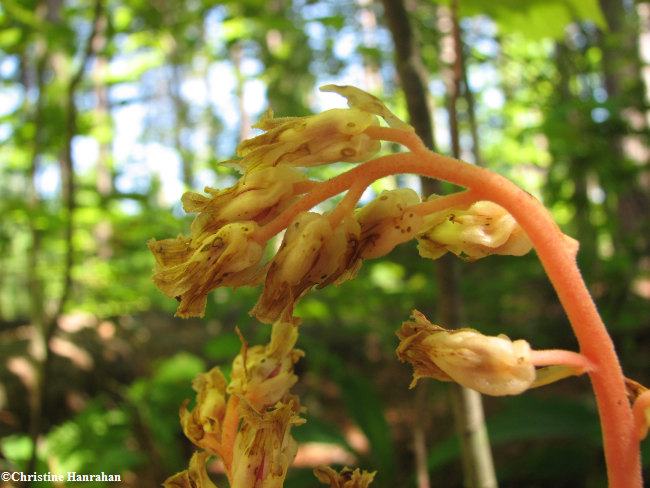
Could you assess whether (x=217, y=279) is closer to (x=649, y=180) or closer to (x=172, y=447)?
(x=172, y=447)

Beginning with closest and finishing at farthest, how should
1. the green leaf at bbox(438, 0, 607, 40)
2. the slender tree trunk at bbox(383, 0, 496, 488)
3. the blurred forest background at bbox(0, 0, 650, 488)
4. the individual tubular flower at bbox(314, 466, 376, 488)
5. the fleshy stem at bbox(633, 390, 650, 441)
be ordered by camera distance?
the fleshy stem at bbox(633, 390, 650, 441), the individual tubular flower at bbox(314, 466, 376, 488), the slender tree trunk at bbox(383, 0, 496, 488), the green leaf at bbox(438, 0, 607, 40), the blurred forest background at bbox(0, 0, 650, 488)

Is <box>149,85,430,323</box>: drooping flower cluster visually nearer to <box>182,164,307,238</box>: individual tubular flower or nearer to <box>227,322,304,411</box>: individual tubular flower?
<box>182,164,307,238</box>: individual tubular flower

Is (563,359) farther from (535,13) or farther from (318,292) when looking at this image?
(318,292)

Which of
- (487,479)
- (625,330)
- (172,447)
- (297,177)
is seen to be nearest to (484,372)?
(297,177)

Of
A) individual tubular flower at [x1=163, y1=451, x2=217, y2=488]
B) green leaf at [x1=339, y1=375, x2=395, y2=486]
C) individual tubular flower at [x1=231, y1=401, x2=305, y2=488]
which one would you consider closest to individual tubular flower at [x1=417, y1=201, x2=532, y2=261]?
individual tubular flower at [x1=231, y1=401, x2=305, y2=488]

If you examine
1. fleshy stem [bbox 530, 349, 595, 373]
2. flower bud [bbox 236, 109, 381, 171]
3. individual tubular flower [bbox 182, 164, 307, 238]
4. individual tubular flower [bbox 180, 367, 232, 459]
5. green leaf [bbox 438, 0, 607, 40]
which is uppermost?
green leaf [bbox 438, 0, 607, 40]

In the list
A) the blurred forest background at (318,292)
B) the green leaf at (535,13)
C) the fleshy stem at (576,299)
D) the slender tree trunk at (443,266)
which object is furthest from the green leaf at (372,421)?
the fleshy stem at (576,299)
